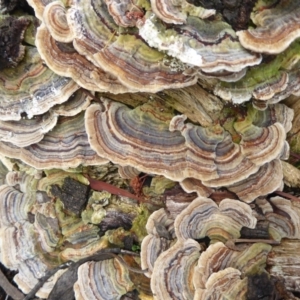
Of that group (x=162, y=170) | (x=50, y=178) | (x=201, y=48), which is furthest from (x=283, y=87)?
(x=50, y=178)

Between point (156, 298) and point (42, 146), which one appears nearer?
point (156, 298)

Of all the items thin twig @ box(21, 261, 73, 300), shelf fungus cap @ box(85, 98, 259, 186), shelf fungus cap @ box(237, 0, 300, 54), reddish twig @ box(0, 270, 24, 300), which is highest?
shelf fungus cap @ box(237, 0, 300, 54)

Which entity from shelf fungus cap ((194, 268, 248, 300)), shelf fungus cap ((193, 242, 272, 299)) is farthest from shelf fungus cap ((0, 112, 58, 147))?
shelf fungus cap ((194, 268, 248, 300))

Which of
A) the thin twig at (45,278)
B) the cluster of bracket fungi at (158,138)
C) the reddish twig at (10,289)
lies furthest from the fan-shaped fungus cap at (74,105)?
the reddish twig at (10,289)

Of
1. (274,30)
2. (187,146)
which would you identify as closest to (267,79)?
(274,30)

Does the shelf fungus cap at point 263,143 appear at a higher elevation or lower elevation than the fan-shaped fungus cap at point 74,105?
lower

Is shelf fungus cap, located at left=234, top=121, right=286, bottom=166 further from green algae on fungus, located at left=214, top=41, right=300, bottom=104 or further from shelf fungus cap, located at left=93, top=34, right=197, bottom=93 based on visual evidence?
shelf fungus cap, located at left=93, top=34, right=197, bottom=93

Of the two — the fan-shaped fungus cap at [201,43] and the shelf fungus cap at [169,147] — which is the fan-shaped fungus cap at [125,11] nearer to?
the fan-shaped fungus cap at [201,43]

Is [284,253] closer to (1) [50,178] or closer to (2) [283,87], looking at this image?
(2) [283,87]
